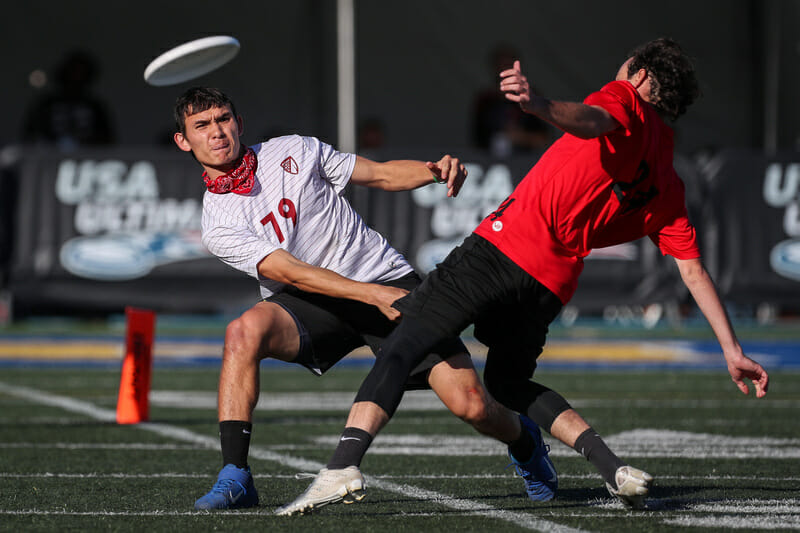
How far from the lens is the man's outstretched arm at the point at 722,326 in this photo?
477 centimetres

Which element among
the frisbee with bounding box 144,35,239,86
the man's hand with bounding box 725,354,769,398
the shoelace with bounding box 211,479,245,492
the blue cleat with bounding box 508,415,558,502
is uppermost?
the frisbee with bounding box 144,35,239,86

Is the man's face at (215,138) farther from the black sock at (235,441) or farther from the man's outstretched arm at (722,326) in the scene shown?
the man's outstretched arm at (722,326)

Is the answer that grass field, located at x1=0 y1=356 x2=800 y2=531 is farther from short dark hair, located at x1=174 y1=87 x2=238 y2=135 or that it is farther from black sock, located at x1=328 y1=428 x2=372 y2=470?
short dark hair, located at x1=174 y1=87 x2=238 y2=135

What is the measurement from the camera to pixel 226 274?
14500 mm

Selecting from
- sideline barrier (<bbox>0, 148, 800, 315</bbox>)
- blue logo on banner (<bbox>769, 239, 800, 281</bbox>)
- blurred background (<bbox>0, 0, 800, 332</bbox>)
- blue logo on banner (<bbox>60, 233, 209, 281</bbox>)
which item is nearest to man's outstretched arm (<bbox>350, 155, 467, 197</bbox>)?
blurred background (<bbox>0, 0, 800, 332</bbox>)

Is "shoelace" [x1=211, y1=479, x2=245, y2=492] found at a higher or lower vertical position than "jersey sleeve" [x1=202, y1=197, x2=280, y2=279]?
lower

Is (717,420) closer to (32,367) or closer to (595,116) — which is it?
(595,116)

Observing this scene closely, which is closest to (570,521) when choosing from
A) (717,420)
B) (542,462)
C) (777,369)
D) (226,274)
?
(542,462)

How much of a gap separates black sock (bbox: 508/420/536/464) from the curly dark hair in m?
1.40

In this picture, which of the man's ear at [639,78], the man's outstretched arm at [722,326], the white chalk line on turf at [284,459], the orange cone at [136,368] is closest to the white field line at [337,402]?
the white chalk line on turf at [284,459]

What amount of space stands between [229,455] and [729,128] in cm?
1824

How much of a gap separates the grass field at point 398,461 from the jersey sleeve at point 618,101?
1.42 m

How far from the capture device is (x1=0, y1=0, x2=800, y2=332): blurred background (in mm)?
14367

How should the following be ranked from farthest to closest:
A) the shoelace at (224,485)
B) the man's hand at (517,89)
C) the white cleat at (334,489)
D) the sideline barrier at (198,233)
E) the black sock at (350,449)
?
the sideline barrier at (198,233), the shoelace at (224,485), the black sock at (350,449), the white cleat at (334,489), the man's hand at (517,89)
